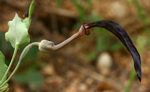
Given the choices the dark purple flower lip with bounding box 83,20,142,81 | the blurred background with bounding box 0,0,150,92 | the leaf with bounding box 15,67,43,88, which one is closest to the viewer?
the dark purple flower lip with bounding box 83,20,142,81

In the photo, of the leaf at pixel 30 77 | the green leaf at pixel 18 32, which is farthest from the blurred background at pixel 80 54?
the green leaf at pixel 18 32

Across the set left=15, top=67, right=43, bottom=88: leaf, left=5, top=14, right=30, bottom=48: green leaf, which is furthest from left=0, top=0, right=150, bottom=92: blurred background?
left=5, top=14, right=30, bottom=48: green leaf

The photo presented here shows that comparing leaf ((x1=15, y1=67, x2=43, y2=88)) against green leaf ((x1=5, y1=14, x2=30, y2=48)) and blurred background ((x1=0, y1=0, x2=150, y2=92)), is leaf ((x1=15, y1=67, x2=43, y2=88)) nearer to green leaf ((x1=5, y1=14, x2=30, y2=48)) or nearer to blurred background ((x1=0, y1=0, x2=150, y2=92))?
blurred background ((x1=0, y1=0, x2=150, y2=92))

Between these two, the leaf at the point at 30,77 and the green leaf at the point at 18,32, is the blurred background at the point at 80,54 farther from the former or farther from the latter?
the green leaf at the point at 18,32

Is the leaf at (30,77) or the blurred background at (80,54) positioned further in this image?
the blurred background at (80,54)

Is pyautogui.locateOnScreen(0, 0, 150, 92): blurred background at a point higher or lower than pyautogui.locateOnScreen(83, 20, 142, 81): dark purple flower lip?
lower

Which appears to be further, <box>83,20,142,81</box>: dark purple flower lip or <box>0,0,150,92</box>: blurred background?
<box>0,0,150,92</box>: blurred background

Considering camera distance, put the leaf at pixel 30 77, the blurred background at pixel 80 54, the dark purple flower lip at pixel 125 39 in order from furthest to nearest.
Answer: the blurred background at pixel 80 54 → the leaf at pixel 30 77 → the dark purple flower lip at pixel 125 39
